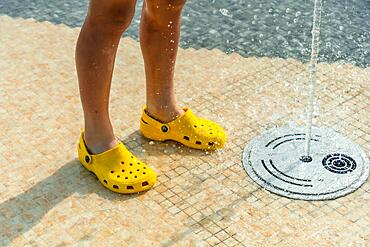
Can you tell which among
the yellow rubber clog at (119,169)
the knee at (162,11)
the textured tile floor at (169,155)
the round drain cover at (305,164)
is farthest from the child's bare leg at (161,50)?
the round drain cover at (305,164)

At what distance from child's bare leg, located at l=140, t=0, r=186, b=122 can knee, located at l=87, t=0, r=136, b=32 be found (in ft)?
0.88

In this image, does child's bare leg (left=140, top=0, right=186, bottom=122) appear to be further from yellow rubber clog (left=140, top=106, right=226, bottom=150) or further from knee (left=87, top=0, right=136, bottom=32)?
knee (left=87, top=0, right=136, bottom=32)

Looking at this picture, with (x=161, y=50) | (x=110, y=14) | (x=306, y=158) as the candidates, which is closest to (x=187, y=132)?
(x=161, y=50)

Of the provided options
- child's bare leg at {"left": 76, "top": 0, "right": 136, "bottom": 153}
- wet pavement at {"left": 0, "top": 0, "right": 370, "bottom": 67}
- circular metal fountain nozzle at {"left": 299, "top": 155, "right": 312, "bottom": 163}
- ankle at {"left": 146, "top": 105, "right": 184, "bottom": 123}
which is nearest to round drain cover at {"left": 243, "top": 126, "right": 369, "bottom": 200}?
circular metal fountain nozzle at {"left": 299, "top": 155, "right": 312, "bottom": 163}

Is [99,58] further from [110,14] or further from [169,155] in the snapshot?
[169,155]

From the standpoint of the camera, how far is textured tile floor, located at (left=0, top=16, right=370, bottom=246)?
301 cm

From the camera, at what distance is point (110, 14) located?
9.74ft

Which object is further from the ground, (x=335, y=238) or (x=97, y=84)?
(x=97, y=84)

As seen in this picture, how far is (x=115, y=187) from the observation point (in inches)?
127

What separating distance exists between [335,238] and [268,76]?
1300 millimetres

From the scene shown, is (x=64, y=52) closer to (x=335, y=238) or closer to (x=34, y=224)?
(x=34, y=224)

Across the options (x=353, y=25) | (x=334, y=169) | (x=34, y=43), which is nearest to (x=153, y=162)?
(x=334, y=169)

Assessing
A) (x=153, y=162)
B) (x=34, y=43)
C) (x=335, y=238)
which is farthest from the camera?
(x=34, y=43)

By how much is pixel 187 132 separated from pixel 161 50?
395 millimetres
